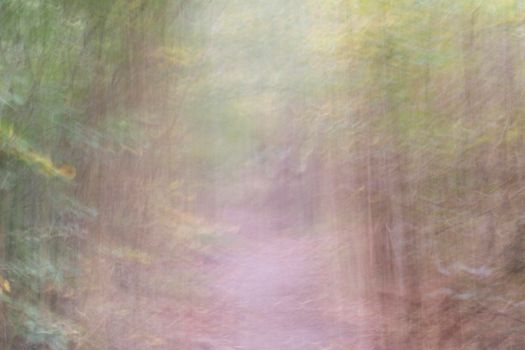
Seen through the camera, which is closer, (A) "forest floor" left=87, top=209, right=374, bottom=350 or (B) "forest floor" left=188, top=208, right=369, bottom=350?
(A) "forest floor" left=87, top=209, right=374, bottom=350

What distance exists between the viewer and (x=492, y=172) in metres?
3.80

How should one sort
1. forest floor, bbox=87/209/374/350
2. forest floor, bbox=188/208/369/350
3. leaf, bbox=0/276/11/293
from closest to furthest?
leaf, bbox=0/276/11/293, forest floor, bbox=87/209/374/350, forest floor, bbox=188/208/369/350

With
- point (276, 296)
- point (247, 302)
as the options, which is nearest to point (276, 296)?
point (276, 296)

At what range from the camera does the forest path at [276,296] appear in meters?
4.23

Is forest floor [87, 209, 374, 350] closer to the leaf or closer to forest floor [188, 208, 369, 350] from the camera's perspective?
forest floor [188, 208, 369, 350]

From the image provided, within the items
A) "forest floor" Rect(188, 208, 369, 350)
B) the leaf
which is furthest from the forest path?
the leaf

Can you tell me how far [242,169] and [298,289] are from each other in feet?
3.28

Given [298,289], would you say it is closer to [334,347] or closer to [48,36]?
[334,347]

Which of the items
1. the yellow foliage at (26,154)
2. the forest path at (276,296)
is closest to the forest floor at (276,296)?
the forest path at (276,296)

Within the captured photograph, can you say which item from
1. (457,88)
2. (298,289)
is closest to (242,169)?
(298,289)

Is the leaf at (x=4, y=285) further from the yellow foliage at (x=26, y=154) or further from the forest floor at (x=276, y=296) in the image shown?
the forest floor at (x=276, y=296)

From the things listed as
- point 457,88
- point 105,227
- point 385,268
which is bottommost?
point 385,268

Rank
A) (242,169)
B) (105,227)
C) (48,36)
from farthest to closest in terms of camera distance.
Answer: (242,169)
(105,227)
(48,36)

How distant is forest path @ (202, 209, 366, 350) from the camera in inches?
167
